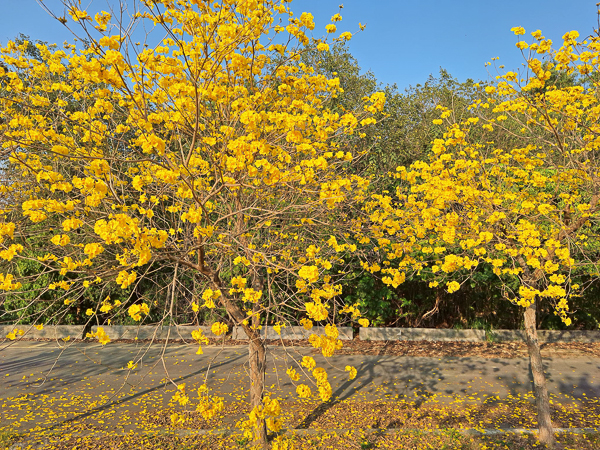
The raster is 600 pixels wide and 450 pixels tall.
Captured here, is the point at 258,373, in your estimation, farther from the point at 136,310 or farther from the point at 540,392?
the point at 540,392

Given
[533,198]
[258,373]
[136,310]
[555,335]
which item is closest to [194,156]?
[136,310]

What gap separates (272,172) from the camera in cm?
240

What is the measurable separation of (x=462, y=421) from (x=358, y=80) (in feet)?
24.1

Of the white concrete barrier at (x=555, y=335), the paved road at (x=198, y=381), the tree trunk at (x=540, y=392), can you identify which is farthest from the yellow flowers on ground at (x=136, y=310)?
the white concrete barrier at (x=555, y=335)

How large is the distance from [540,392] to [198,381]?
4.06 metres

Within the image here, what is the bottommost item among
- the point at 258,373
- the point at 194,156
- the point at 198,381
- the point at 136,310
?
the point at 198,381

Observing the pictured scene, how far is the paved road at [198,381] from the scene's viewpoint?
4332mm

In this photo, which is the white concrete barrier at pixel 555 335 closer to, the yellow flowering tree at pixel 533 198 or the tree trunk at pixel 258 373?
the yellow flowering tree at pixel 533 198

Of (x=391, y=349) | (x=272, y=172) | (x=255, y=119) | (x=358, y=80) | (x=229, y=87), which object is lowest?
(x=391, y=349)

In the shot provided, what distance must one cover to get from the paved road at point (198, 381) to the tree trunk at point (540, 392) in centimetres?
108

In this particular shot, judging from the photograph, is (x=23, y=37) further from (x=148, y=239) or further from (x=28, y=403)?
(x=148, y=239)

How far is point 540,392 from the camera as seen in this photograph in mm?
3596

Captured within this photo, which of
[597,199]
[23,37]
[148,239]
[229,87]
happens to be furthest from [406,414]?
[23,37]

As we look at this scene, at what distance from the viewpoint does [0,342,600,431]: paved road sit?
433cm
